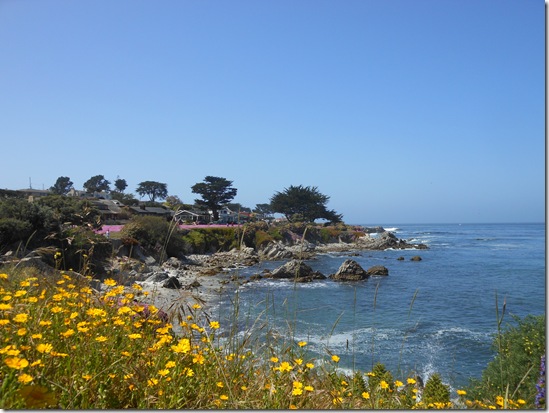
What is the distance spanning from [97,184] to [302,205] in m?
36.0

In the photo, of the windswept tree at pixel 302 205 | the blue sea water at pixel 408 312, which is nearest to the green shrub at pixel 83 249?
the blue sea water at pixel 408 312

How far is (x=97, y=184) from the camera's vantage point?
70.4 metres

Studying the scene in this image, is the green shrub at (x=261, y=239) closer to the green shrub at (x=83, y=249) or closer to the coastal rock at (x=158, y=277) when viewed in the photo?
the coastal rock at (x=158, y=277)

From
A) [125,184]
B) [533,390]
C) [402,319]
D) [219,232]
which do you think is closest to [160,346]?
[533,390]

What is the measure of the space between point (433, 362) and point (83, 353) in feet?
35.5

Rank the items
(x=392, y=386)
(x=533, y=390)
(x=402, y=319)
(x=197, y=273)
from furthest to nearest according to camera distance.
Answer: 1. (x=197, y=273)
2. (x=402, y=319)
3. (x=533, y=390)
4. (x=392, y=386)

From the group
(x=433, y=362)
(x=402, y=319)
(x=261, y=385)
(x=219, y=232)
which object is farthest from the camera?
(x=219, y=232)

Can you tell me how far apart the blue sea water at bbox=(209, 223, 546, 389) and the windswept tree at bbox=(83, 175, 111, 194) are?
4620cm

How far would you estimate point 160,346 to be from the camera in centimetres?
262

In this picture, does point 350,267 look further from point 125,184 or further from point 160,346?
point 125,184

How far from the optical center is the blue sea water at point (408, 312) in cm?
916

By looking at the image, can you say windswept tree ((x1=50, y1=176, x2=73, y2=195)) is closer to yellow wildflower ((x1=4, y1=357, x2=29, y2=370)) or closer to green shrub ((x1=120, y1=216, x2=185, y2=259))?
green shrub ((x1=120, y1=216, x2=185, y2=259))

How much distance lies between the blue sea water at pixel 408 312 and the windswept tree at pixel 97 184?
152 ft

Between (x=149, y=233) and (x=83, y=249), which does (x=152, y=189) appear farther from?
(x=83, y=249)
